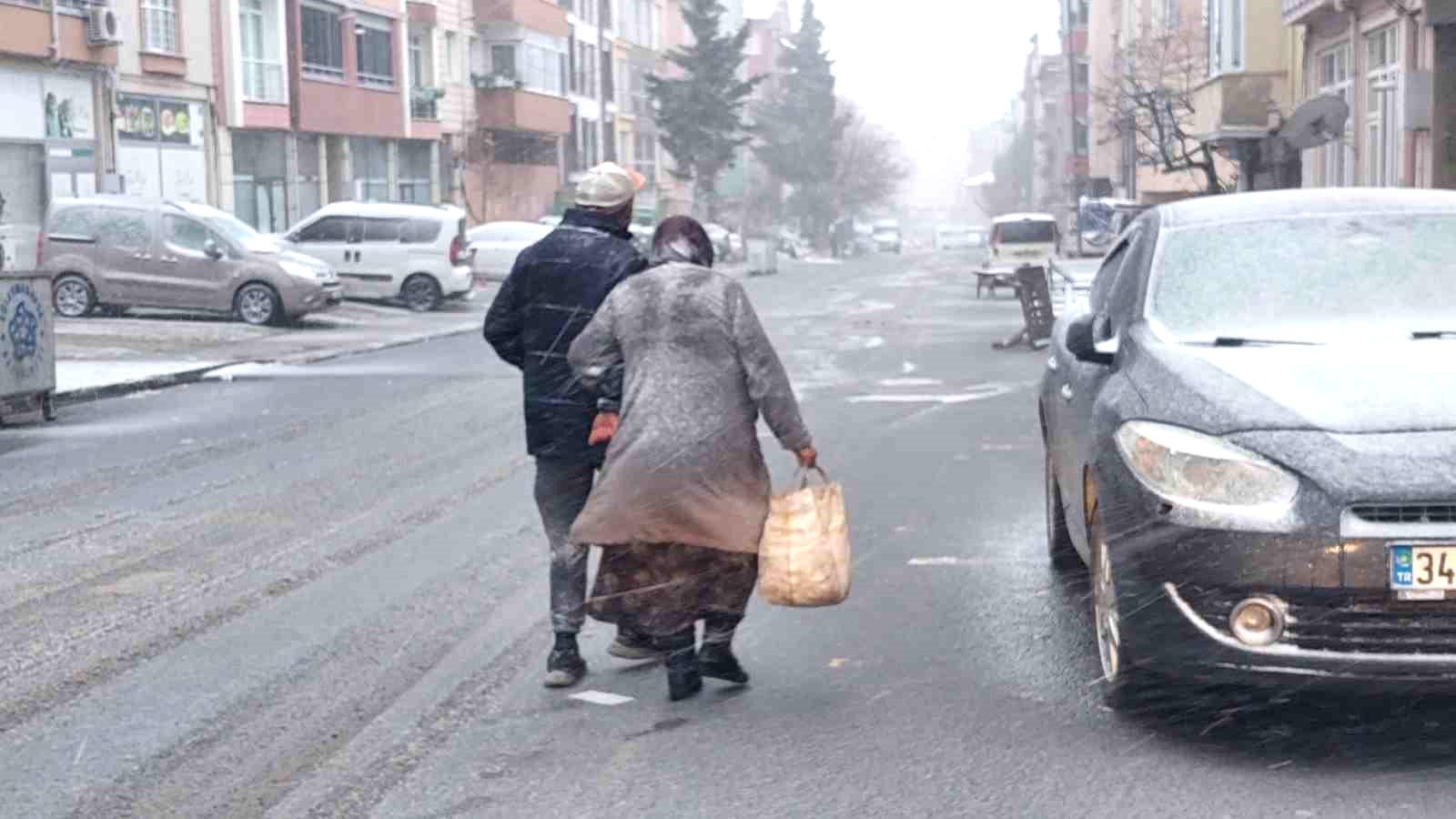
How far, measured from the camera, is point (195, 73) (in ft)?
133

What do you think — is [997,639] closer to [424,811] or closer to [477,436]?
[424,811]

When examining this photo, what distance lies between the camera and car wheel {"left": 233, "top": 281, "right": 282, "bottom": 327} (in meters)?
29.9

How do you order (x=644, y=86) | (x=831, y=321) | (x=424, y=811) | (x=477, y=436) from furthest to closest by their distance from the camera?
(x=644, y=86) < (x=831, y=321) < (x=477, y=436) < (x=424, y=811)

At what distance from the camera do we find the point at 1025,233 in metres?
44.5

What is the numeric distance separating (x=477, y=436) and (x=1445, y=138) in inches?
634

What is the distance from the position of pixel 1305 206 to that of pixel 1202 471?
73.9 inches

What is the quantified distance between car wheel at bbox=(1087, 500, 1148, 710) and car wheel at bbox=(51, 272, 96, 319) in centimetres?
2485

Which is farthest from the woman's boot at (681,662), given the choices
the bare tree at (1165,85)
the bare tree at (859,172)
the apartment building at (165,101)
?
the bare tree at (859,172)

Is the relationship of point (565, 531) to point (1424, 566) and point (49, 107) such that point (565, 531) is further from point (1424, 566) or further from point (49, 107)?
point (49, 107)

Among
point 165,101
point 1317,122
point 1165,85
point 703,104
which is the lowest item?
point 1317,122

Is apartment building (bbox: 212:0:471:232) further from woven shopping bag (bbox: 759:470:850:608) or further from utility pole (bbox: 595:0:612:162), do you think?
woven shopping bag (bbox: 759:470:850:608)

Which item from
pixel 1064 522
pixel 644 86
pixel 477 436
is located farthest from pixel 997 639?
pixel 644 86

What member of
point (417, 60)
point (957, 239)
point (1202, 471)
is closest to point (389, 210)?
point (417, 60)

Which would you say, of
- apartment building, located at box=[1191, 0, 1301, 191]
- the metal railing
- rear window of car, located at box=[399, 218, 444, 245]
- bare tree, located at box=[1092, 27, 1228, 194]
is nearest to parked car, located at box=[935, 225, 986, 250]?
bare tree, located at box=[1092, 27, 1228, 194]
